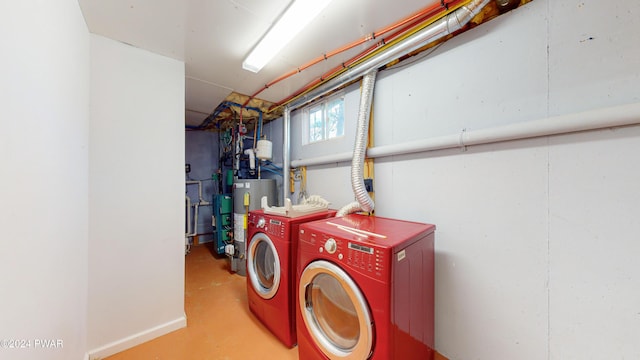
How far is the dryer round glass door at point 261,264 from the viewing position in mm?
1776

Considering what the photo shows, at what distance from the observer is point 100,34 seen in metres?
1.52

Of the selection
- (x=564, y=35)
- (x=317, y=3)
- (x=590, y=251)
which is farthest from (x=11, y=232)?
(x=564, y=35)

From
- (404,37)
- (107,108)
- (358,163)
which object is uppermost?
(404,37)

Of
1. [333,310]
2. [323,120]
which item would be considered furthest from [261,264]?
[323,120]

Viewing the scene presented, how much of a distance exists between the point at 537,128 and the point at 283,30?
5.40 feet

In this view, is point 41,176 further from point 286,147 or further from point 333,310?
point 286,147

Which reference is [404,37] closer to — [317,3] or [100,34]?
[317,3]

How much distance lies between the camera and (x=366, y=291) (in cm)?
99

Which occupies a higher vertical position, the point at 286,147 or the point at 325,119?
the point at 325,119

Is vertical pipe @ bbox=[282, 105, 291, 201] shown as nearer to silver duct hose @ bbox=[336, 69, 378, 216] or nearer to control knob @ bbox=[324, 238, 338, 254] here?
silver duct hose @ bbox=[336, 69, 378, 216]

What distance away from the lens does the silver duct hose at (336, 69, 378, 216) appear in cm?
173

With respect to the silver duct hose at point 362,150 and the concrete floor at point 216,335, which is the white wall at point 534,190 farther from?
the concrete floor at point 216,335

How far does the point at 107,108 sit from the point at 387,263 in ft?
7.09

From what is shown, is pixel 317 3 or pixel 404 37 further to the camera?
pixel 404 37
